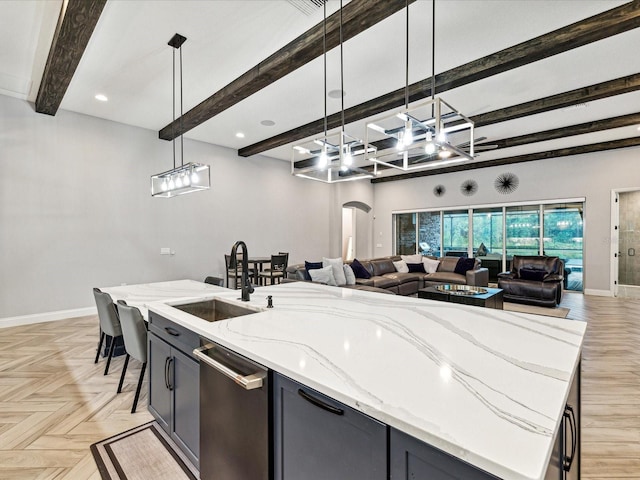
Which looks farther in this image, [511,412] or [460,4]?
[460,4]

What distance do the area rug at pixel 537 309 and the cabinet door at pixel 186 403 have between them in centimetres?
514

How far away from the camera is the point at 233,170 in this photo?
6.98 metres

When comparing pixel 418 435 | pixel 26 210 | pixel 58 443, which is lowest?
pixel 58 443

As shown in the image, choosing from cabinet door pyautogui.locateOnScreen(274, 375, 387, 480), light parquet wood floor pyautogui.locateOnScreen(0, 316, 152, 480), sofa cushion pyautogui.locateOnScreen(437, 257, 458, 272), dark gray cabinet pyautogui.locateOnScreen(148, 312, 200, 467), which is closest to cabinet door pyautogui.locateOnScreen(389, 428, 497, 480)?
cabinet door pyautogui.locateOnScreen(274, 375, 387, 480)

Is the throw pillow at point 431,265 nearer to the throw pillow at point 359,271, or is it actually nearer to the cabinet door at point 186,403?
the throw pillow at point 359,271

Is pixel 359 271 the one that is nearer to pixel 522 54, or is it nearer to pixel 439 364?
pixel 522 54

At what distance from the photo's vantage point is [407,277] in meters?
6.48

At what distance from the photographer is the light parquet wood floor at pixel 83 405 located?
190 centimetres

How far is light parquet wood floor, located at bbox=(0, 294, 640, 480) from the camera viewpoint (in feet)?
6.23

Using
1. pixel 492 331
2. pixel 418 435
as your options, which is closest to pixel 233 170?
pixel 492 331

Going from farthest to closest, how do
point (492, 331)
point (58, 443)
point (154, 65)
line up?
point (154, 65) < point (58, 443) < point (492, 331)

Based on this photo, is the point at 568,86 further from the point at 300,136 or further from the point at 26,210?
the point at 26,210

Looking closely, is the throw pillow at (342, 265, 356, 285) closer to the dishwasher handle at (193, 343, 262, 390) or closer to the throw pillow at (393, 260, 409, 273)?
the throw pillow at (393, 260, 409, 273)

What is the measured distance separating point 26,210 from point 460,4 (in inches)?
231
